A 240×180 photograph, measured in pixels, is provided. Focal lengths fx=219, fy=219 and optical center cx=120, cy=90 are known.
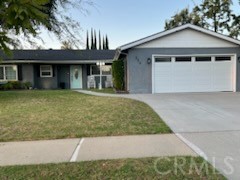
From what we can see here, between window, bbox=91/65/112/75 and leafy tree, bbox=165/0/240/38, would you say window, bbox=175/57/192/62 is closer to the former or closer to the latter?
window, bbox=91/65/112/75

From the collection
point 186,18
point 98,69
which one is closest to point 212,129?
Answer: point 98,69

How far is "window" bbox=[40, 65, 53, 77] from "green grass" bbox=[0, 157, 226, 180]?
17.1 metres

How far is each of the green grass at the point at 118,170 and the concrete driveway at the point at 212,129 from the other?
0.40 m

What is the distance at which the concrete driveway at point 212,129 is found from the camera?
390cm

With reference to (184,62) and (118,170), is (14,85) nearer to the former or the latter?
(184,62)

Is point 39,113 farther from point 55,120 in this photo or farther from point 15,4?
point 15,4

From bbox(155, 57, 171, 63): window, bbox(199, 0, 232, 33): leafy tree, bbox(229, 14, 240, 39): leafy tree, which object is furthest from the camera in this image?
bbox(199, 0, 232, 33): leafy tree

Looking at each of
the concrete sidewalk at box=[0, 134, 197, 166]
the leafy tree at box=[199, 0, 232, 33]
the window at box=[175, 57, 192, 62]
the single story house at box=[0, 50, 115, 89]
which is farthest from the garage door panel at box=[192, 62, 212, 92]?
the leafy tree at box=[199, 0, 232, 33]

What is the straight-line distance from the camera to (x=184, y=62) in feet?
45.5

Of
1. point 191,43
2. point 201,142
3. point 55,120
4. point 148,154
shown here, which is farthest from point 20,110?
point 191,43

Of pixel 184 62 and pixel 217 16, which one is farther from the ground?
pixel 217 16

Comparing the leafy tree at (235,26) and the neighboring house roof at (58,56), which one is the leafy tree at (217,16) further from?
the neighboring house roof at (58,56)

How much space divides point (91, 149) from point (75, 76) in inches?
657

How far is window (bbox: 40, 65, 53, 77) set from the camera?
20.0 metres
